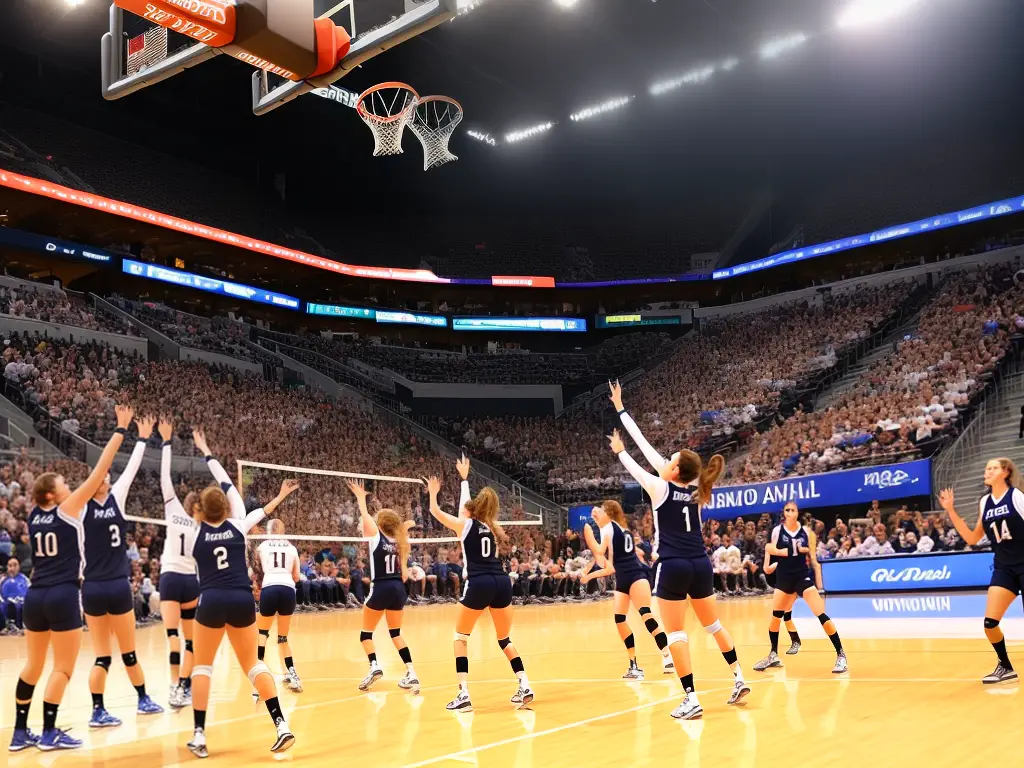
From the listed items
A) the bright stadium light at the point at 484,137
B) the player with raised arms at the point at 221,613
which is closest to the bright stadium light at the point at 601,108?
the bright stadium light at the point at 484,137

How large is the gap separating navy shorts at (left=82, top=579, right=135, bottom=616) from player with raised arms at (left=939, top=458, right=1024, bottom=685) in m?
7.49

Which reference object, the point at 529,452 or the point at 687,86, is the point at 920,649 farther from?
the point at 687,86

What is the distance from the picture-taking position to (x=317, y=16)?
27.1ft

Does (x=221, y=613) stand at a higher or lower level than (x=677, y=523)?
lower

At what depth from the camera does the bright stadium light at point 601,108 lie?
38031 millimetres

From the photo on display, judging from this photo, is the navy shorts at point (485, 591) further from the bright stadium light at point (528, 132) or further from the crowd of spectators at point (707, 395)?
the bright stadium light at point (528, 132)

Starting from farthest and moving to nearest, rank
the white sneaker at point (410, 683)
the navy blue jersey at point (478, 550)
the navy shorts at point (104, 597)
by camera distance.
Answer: the white sneaker at point (410, 683) → the navy blue jersey at point (478, 550) → the navy shorts at point (104, 597)

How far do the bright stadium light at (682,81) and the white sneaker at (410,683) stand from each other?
3000cm

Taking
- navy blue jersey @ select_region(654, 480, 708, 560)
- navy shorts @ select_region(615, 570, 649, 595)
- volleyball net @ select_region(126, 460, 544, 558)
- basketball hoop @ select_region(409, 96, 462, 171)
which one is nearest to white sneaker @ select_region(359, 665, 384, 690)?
navy shorts @ select_region(615, 570, 649, 595)

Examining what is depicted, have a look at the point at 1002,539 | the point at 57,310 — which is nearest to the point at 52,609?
the point at 1002,539

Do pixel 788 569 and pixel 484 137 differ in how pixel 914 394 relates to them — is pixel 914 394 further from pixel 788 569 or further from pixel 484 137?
pixel 484 137

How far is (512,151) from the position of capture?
42.6 m

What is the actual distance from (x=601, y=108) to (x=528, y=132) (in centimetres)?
378

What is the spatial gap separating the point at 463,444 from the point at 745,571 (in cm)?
1537
